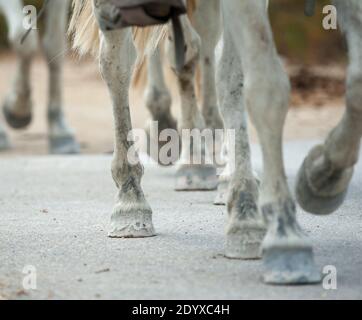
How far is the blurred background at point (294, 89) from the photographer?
439 inches

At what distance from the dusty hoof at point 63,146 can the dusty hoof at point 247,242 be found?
5245mm

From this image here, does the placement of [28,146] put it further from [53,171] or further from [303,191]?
[303,191]

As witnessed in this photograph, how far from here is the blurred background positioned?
1115 centimetres

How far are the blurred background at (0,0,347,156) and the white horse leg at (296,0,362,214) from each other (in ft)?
13.3

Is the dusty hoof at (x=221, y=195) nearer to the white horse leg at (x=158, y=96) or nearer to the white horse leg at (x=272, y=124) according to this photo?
the white horse leg at (x=158, y=96)

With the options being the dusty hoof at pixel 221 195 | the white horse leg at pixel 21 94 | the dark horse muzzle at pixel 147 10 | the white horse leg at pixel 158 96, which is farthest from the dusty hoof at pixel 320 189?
the white horse leg at pixel 21 94

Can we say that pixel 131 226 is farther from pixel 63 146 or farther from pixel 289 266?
pixel 63 146

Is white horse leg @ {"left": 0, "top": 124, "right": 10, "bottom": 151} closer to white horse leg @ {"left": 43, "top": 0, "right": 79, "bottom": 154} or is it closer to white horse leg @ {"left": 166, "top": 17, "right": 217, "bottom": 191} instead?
white horse leg @ {"left": 43, "top": 0, "right": 79, "bottom": 154}

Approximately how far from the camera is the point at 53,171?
27.4 ft

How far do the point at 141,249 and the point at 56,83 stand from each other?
17.9ft

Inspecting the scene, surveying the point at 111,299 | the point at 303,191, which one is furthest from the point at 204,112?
the point at 111,299

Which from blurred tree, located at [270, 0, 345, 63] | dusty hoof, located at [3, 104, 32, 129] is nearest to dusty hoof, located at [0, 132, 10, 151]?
dusty hoof, located at [3, 104, 32, 129]

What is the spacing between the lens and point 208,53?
24.1 ft

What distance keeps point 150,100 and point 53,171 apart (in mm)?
827
